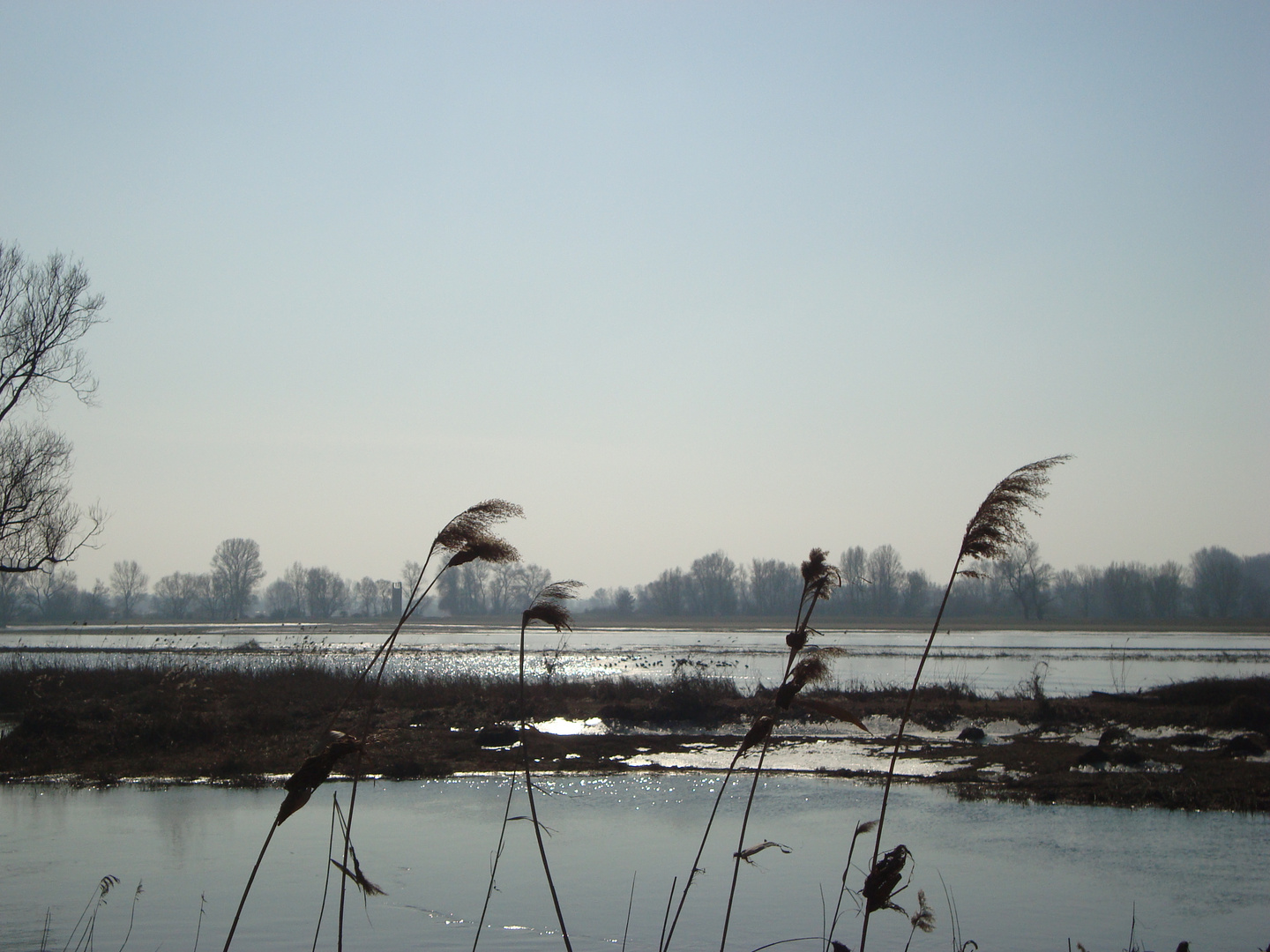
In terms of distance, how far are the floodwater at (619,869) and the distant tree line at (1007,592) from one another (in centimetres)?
10252

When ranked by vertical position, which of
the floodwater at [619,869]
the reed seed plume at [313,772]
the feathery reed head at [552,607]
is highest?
the feathery reed head at [552,607]

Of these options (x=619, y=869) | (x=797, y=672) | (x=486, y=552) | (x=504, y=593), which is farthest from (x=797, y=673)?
(x=504, y=593)

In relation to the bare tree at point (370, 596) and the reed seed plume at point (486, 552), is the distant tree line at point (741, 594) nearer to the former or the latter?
the bare tree at point (370, 596)

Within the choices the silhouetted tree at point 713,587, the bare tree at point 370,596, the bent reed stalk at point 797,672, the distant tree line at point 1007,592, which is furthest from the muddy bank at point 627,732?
the bare tree at point 370,596

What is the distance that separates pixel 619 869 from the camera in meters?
9.25

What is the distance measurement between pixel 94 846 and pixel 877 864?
32.4 feet

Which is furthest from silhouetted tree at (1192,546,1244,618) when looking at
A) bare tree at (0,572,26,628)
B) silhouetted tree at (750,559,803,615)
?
bare tree at (0,572,26,628)

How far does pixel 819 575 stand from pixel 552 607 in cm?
109

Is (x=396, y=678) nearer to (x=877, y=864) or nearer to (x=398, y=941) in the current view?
(x=398, y=941)

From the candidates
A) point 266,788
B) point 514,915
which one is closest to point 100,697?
point 266,788

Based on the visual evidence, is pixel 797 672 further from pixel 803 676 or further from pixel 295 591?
pixel 295 591

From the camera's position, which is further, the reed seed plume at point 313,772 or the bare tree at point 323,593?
the bare tree at point 323,593

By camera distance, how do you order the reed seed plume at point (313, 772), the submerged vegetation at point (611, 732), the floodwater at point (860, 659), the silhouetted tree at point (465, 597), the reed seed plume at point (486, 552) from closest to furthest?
1. the reed seed plume at point (313, 772)
2. the reed seed plume at point (486, 552)
3. the submerged vegetation at point (611, 732)
4. the floodwater at point (860, 659)
5. the silhouetted tree at point (465, 597)

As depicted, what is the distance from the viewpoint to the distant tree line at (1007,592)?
404 feet
